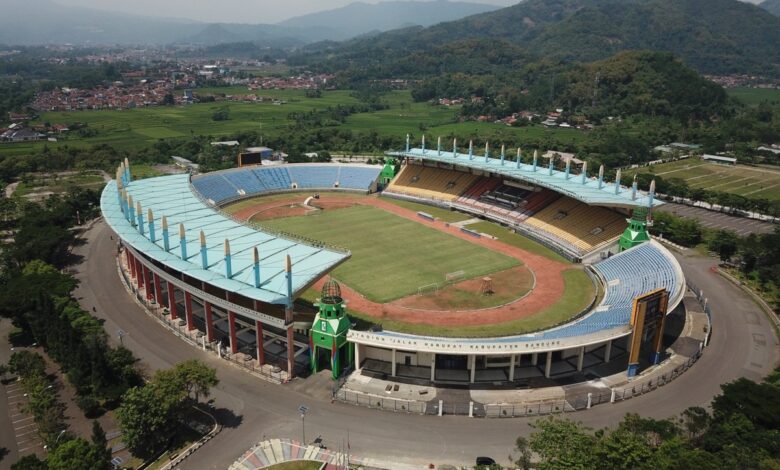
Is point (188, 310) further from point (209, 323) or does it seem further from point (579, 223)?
point (579, 223)

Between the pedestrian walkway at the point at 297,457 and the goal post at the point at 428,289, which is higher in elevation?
the goal post at the point at 428,289

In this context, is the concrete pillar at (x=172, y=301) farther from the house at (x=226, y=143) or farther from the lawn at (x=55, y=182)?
the house at (x=226, y=143)

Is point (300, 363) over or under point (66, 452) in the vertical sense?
under

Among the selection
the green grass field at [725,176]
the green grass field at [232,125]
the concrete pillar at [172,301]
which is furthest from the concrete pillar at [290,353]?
the green grass field at [232,125]

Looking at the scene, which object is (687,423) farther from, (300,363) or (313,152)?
(313,152)

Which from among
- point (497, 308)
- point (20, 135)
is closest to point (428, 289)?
point (497, 308)

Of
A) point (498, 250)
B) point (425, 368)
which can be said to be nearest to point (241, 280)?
point (425, 368)
